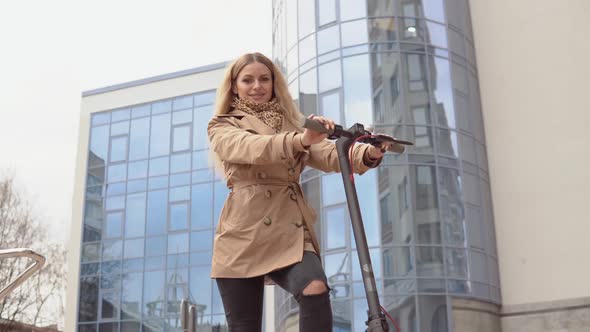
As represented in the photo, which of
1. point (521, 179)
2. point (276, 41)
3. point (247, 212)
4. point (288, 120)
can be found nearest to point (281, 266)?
point (247, 212)

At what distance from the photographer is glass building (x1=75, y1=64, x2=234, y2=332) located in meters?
28.3

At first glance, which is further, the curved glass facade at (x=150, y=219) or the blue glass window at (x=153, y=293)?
the blue glass window at (x=153, y=293)

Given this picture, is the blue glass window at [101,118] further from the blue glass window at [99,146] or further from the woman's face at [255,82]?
the woman's face at [255,82]

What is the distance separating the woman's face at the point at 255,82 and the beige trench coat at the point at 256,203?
0.13 meters

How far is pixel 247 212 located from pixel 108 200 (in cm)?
2864

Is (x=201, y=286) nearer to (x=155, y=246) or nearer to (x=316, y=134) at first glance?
(x=155, y=246)

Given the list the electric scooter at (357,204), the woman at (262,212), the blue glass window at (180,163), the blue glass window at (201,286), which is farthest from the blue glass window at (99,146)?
the electric scooter at (357,204)

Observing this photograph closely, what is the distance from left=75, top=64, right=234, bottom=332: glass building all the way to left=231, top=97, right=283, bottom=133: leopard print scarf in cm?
2422

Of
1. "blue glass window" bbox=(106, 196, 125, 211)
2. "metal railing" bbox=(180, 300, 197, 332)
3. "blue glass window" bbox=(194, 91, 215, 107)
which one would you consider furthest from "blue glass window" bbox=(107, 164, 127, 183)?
"metal railing" bbox=(180, 300, 197, 332)

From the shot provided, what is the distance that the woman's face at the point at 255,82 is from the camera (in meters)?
3.65

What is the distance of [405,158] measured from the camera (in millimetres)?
19797

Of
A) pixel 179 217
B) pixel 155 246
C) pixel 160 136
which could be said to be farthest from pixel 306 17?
pixel 155 246

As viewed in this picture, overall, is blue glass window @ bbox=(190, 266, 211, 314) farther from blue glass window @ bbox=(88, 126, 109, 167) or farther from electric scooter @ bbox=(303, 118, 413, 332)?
electric scooter @ bbox=(303, 118, 413, 332)

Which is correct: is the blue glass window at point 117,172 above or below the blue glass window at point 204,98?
below
